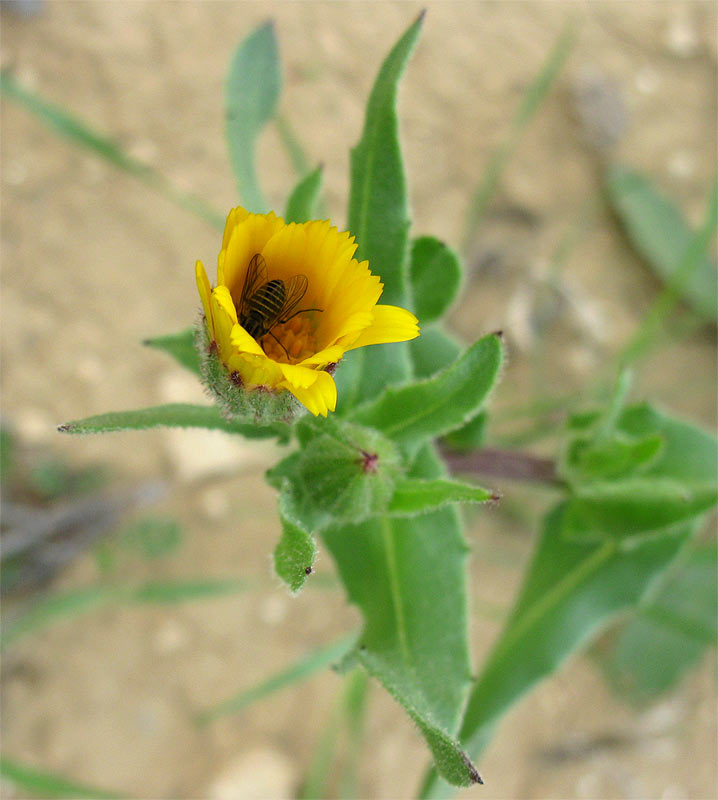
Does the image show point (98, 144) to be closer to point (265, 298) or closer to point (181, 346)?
point (181, 346)

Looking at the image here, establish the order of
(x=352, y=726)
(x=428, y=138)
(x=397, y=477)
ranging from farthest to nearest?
(x=428, y=138), (x=352, y=726), (x=397, y=477)

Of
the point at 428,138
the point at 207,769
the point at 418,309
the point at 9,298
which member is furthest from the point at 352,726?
the point at 428,138

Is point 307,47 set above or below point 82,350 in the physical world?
above

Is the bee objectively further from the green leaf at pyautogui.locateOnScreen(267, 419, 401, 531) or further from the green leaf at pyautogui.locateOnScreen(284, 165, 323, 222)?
the green leaf at pyautogui.locateOnScreen(284, 165, 323, 222)

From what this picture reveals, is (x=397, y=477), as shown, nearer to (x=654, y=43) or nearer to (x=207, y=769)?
(x=207, y=769)

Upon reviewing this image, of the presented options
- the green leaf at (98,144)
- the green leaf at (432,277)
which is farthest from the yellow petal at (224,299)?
the green leaf at (98,144)

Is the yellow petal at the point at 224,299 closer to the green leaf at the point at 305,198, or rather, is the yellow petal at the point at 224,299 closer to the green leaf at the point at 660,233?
the green leaf at the point at 305,198
